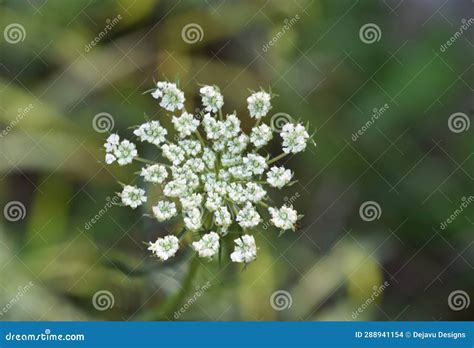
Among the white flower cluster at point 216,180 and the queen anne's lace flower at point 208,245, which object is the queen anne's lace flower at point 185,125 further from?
the queen anne's lace flower at point 208,245

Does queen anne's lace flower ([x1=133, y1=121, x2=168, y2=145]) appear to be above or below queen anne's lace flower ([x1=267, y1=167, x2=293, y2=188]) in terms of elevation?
below

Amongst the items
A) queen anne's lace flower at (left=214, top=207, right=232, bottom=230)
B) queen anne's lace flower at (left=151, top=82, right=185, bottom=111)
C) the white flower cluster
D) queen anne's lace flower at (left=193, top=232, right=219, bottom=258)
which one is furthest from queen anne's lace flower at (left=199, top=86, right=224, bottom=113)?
queen anne's lace flower at (left=193, top=232, right=219, bottom=258)

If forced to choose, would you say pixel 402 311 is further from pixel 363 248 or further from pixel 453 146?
pixel 453 146

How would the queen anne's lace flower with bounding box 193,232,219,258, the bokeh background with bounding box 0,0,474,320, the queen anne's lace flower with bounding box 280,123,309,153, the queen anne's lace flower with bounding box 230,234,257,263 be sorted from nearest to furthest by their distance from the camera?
1. the queen anne's lace flower with bounding box 193,232,219,258
2. the queen anne's lace flower with bounding box 230,234,257,263
3. the queen anne's lace flower with bounding box 280,123,309,153
4. the bokeh background with bounding box 0,0,474,320

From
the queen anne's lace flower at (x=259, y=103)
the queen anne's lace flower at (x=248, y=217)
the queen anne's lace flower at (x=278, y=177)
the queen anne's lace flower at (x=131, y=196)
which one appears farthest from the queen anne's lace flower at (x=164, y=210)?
the queen anne's lace flower at (x=259, y=103)

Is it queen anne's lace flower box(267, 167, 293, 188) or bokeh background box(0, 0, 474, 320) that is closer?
queen anne's lace flower box(267, 167, 293, 188)

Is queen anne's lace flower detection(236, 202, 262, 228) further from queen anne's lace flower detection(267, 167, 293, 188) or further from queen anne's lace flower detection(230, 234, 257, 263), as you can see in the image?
queen anne's lace flower detection(267, 167, 293, 188)

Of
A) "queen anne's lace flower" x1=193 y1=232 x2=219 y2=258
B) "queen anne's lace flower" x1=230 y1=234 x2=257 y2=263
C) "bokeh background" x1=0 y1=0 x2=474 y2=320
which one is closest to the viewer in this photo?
"queen anne's lace flower" x1=193 y1=232 x2=219 y2=258

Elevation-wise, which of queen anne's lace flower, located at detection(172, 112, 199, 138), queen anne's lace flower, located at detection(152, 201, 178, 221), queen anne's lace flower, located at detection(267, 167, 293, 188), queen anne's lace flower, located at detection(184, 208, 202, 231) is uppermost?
queen anne's lace flower, located at detection(267, 167, 293, 188)
